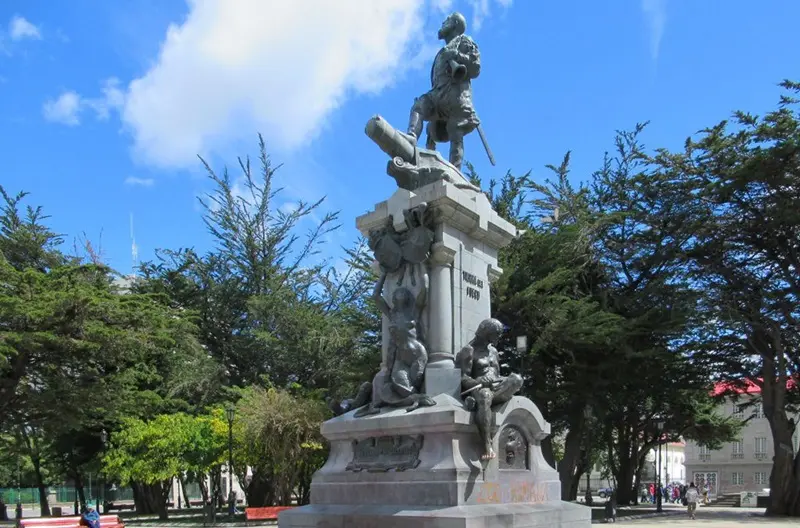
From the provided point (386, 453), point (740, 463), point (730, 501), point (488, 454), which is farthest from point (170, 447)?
point (740, 463)

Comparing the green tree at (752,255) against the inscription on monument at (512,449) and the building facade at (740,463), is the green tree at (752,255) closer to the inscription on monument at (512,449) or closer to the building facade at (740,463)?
the inscription on monument at (512,449)

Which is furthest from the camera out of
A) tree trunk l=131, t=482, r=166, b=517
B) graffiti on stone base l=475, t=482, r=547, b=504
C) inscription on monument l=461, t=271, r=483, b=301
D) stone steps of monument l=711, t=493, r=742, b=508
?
stone steps of monument l=711, t=493, r=742, b=508

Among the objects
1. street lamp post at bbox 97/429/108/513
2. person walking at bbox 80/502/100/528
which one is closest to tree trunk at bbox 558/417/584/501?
person walking at bbox 80/502/100/528

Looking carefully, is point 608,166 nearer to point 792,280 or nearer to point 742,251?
point 742,251

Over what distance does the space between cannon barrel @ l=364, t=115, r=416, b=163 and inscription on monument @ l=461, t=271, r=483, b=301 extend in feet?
6.72

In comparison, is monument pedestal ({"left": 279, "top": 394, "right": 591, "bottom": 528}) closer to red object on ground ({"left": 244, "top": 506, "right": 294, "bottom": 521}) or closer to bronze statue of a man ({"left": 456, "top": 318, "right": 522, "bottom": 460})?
bronze statue of a man ({"left": 456, "top": 318, "right": 522, "bottom": 460})

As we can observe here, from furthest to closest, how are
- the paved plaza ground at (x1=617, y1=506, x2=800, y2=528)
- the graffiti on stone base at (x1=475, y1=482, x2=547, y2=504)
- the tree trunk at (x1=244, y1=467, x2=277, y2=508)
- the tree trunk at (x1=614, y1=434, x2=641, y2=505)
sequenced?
the tree trunk at (x1=614, y1=434, x2=641, y2=505) < the tree trunk at (x1=244, y1=467, x2=277, y2=508) < the paved plaza ground at (x1=617, y1=506, x2=800, y2=528) < the graffiti on stone base at (x1=475, y1=482, x2=547, y2=504)

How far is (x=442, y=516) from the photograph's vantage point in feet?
29.9

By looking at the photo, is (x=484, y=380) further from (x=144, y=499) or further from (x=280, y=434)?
(x=144, y=499)

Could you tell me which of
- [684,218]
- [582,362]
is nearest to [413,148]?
[582,362]

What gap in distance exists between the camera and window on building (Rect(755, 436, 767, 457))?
66062 millimetres

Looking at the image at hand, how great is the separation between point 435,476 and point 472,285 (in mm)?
3144

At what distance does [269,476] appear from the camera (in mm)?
31859

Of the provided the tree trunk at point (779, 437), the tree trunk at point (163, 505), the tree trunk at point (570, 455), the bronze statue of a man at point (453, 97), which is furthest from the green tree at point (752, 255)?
the tree trunk at point (163, 505)
